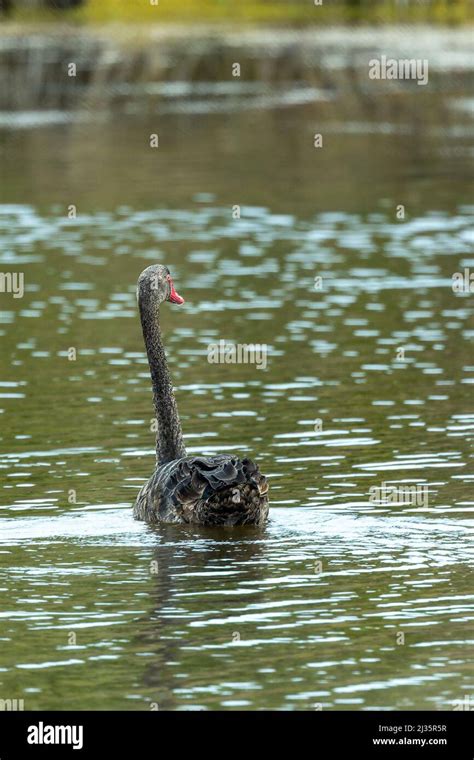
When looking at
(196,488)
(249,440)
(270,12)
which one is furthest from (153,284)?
(270,12)

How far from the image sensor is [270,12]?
7644cm

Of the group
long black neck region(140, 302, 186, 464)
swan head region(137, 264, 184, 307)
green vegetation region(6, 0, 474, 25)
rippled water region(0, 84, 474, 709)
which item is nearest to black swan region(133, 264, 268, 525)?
long black neck region(140, 302, 186, 464)

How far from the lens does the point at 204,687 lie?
9.40 metres

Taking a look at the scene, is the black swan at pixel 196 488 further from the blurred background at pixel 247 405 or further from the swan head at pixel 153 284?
the swan head at pixel 153 284

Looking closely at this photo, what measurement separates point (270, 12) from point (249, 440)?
6292 cm

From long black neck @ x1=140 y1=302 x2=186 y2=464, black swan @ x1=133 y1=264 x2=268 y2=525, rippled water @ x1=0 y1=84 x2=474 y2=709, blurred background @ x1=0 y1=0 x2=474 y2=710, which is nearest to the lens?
rippled water @ x1=0 y1=84 x2=474 y2=709

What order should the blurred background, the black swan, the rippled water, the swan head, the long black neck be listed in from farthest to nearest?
the swan head
the long black neck
the black swan
the blurred background
the rippled water

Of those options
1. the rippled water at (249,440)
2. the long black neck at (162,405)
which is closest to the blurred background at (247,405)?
the rippled water at (249,440)

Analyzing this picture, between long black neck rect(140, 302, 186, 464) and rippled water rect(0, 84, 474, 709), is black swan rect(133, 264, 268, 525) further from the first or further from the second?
rippled water rect(0, 84, 474, 709)

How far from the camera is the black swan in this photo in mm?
12086

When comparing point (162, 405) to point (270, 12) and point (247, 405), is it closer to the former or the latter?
point (247, 405)


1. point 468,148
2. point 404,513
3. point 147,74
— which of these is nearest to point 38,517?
point 404,513

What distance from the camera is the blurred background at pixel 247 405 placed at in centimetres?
999

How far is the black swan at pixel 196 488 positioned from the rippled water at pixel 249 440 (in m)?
0.15
